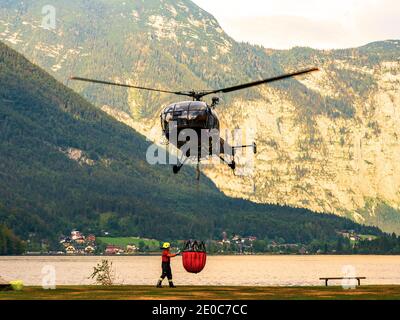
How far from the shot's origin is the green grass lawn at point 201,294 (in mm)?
52312

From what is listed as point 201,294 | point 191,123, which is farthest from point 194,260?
point 191,123

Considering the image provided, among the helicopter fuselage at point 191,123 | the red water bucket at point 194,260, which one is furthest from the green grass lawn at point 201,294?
the helicopter fuselage at point 191,123

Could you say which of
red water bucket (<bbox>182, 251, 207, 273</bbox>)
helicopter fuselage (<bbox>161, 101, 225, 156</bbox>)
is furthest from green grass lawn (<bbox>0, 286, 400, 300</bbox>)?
helicopter fuselage (<bbox>161, 101, 225, 156</bbox>)

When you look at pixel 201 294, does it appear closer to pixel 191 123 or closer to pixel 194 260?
pixel 194 260

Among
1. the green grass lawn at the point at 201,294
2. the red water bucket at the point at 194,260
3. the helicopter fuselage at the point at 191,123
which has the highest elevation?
the helicopter fuselage at the point at 191,123

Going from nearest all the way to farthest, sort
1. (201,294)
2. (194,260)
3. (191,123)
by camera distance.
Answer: (201,294) → (194,260) → (191,123)

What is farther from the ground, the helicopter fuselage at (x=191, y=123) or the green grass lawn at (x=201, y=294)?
the helicopter fuselage at (x=191, y=123)

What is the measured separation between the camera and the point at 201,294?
5456 cm

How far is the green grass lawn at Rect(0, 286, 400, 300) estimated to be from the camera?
52312 millimetres

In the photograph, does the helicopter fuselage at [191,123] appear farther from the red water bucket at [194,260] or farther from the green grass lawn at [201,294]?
the green grass lawn at [201,294]
